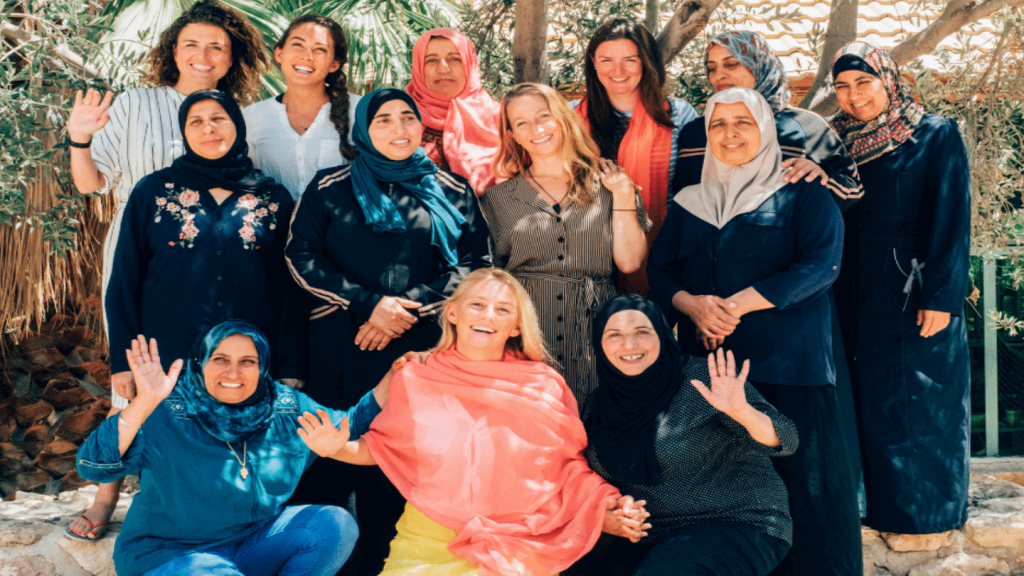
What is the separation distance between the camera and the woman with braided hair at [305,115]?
350cm

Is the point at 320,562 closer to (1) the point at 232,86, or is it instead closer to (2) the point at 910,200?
(1) the point at 232,86

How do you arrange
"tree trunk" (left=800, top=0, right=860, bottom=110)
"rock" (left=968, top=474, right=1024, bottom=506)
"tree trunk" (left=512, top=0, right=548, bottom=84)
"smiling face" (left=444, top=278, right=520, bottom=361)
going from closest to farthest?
1. "smiling face" (left=444, top=278, right=520, bottom=361)
2. "tree trunk" (left=512, top=0, right=548, bottom=84)
3. "tree trunk" (left=800, top=0, right=860, bottom=110)
4. "rock" (left=968, top=474, right=1024, bottom=506)

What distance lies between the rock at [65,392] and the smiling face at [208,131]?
3187mm

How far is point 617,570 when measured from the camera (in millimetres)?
2928

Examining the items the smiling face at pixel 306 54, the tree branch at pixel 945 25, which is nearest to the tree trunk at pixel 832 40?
the tree branch at pixel 945 25

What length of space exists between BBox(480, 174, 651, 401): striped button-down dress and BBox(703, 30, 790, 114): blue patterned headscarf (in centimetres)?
68

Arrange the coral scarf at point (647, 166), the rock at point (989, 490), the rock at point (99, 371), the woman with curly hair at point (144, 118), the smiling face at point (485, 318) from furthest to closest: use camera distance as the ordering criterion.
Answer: the rock at point (99, 371)
the rock at point (989, 490)
the coral scarf at point (647, 166)
the woman with curly hair at point (144, 118)
the smiling face at point (485, 318)

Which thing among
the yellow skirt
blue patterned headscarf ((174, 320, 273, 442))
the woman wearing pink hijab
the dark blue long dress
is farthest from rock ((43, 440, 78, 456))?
the dark blue long dress

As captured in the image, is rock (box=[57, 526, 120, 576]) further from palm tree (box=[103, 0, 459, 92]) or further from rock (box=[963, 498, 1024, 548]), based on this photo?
rock (box=[963, 498, 1024, 548])

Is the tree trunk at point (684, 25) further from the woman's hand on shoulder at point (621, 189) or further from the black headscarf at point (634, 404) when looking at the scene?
the black headscarf at point (634, 404)

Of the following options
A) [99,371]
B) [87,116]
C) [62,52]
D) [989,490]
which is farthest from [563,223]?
[99,371]

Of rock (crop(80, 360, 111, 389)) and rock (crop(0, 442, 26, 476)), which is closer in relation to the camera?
rock (crop(0, 442, 26, 476))

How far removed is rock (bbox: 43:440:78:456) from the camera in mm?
5637

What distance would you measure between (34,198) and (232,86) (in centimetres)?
119
